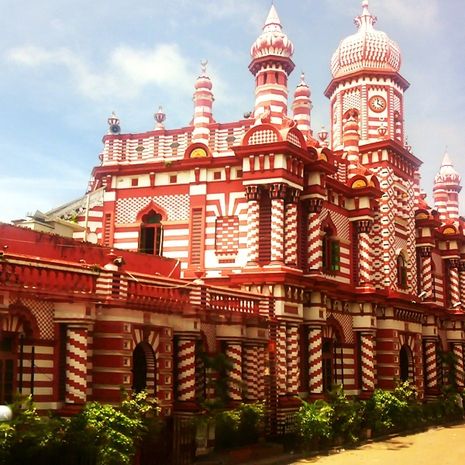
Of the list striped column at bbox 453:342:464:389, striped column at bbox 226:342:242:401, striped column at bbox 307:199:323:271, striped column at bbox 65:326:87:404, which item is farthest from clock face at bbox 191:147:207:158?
striped column at bbox 453:342:464:389

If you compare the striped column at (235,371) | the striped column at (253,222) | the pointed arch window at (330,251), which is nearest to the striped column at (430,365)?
the pointed arch window at (330,251)

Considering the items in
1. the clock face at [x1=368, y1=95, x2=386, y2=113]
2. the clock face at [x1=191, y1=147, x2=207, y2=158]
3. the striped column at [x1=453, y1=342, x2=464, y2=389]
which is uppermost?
the clock face at [x1=368, y1=95, x2=386, y2=113]

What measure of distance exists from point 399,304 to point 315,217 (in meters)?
8.12

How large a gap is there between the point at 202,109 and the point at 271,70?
3301 millimetres

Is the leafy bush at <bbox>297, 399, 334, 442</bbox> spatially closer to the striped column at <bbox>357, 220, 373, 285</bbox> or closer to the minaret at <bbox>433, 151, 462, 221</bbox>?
the striped column at <bbox>357, 220, 373, 285</bbox>

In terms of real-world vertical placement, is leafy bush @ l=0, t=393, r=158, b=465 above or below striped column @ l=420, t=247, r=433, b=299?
below

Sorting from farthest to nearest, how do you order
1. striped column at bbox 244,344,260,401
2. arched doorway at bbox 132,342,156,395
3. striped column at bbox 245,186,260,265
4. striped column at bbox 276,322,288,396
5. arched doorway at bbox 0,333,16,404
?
striped column at bbox 245,186,260,265, striped column at bbox 276,322,288,396, striped column at bbox 244,344,260,401, arched doorway at bbox 132,342,156,395, arched doorway at bbox 0,333,16,404

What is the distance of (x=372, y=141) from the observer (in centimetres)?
3694

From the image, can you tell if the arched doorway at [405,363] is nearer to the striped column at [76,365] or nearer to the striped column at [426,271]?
the striped column at [426,271]

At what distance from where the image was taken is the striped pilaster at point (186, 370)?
2233cm

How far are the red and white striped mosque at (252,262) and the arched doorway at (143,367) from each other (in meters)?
0.04

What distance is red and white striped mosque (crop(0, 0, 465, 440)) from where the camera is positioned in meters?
18.6

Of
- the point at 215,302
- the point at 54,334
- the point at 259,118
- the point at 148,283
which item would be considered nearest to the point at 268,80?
the point at 259,118

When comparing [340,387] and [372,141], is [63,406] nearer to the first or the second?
[340,387]
